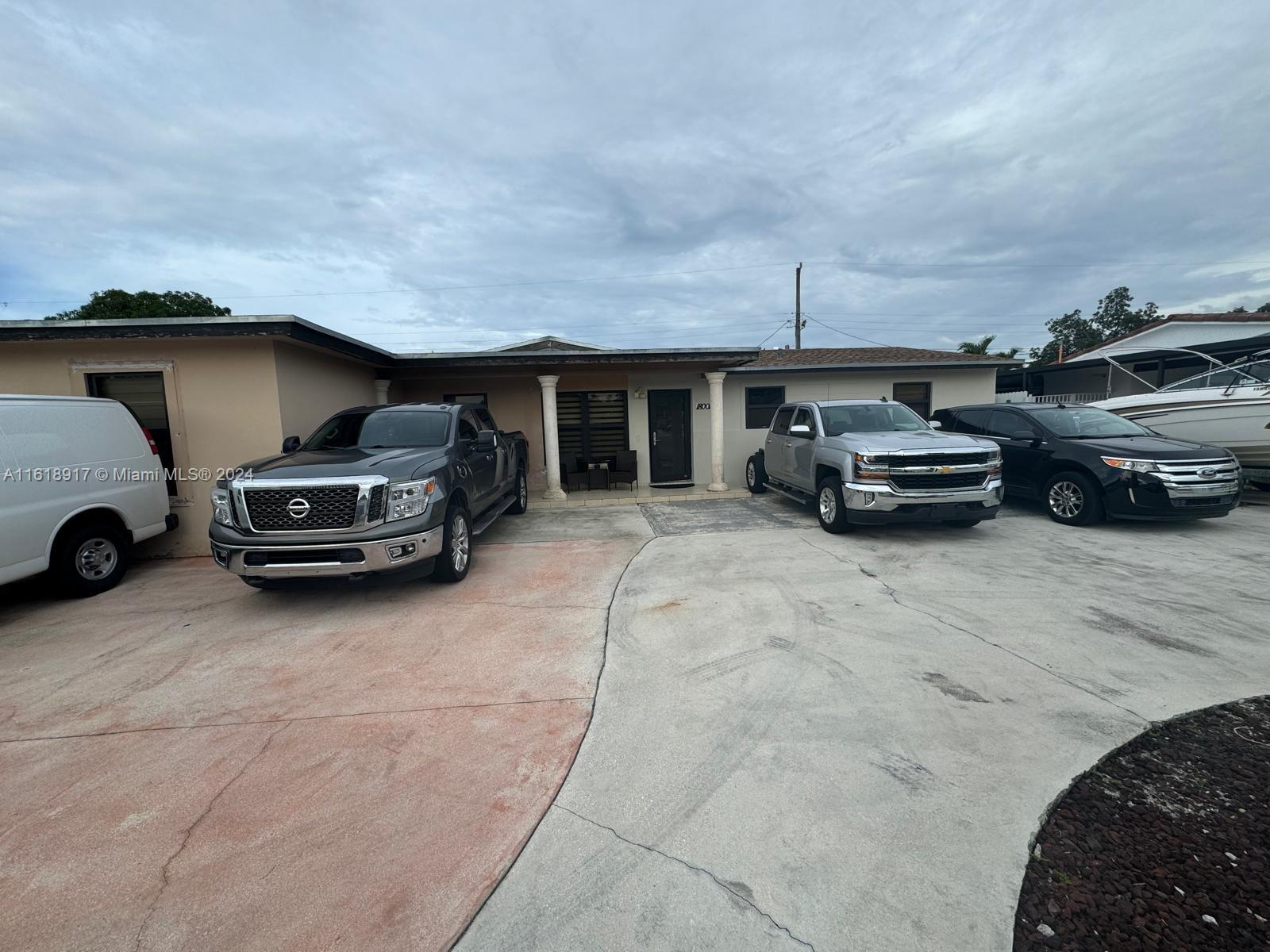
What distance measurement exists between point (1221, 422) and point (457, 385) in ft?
45.3

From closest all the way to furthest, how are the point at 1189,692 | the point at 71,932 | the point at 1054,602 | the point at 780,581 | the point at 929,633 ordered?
1. the point at 71,932
2. the point at 1189,692
3. the point at 929,633
4. the point at 1054,602
5. the point at 780,581

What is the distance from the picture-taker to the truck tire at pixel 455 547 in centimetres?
545

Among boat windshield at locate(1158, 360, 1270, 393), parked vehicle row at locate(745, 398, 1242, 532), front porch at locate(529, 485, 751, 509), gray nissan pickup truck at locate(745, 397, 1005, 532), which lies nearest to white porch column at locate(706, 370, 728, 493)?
front porch at locate(529, 485, 751, 509)

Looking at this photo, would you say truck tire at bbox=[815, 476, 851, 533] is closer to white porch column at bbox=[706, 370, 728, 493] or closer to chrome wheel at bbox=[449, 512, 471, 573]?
white porch column at bbox=[706, 370, 728, 493]

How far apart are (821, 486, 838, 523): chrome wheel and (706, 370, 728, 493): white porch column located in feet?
12.7

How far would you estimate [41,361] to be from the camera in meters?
6.98

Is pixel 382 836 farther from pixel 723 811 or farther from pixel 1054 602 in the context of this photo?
pixel 1054 602

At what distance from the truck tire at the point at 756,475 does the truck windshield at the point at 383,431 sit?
260 inches

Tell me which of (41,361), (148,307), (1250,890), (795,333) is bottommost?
(1250,890)

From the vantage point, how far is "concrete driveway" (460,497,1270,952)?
191 centimetres

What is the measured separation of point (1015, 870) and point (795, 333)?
2789 centimetres

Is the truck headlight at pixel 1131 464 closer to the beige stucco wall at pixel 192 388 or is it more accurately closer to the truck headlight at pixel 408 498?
the truck headlight at pixel 408 498

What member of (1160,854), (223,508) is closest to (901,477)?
(1160,854)

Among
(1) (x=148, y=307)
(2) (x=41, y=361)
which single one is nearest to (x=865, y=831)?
(2) (x=41, y=361)
